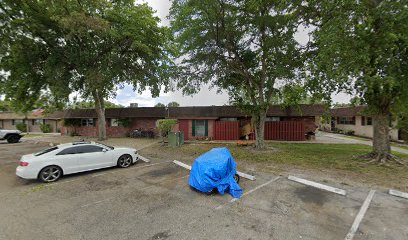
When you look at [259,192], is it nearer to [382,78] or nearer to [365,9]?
[382,78]

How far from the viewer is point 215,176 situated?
19.1 ft

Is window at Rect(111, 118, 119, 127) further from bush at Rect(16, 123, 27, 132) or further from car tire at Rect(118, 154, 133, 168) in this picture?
bush at Rect(16, 123, 27, 132)

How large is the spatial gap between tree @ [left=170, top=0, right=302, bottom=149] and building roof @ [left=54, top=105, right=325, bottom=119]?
4653mm

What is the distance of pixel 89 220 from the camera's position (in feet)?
14.9

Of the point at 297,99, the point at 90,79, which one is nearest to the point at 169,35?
the point at 90,79

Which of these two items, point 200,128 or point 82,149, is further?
point 200,128

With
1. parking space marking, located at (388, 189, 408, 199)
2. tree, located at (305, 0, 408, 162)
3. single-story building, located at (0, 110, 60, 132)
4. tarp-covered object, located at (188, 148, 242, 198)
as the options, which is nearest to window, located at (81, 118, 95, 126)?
single-story building, located at (0, 110, 60, 132)

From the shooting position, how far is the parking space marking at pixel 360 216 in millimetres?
3854

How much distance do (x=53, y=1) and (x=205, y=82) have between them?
12.2 metres

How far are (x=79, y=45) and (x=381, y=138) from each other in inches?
884

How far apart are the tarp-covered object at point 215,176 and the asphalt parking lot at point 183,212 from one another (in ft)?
0.85

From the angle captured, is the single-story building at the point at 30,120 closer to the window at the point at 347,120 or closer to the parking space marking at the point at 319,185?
the parking space marking at the point at 319,185

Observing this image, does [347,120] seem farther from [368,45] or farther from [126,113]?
[126,113]

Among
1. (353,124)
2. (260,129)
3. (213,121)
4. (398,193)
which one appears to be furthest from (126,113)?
(353,124)
